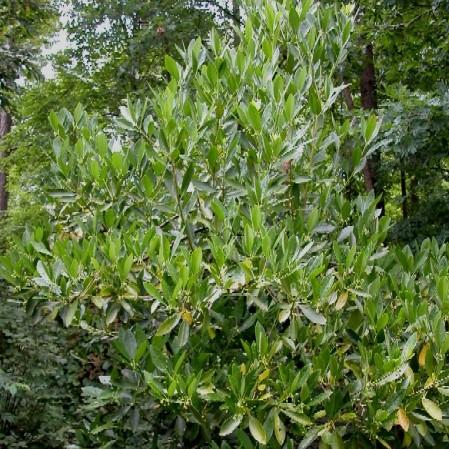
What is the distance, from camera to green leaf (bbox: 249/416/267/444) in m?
1.45

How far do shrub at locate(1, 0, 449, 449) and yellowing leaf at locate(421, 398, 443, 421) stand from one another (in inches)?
0.4

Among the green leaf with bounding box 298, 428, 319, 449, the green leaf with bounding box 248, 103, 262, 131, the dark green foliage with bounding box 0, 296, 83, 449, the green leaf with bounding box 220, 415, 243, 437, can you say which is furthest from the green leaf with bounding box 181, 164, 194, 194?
the dark green foliage with bounding box 0, 296, 83, 449

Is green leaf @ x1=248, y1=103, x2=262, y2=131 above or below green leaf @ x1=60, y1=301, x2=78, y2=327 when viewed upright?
above

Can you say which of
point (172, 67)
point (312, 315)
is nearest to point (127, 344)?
point (312, 315)

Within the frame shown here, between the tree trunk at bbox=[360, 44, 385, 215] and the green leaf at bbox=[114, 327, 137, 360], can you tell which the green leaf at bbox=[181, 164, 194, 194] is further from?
the tree trunk at bbox=[360, 44, 385, 215]

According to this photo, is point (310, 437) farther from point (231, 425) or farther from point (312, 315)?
point (312, 315)

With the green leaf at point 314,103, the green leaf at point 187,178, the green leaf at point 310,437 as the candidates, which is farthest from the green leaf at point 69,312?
the green leaf at point 314,103

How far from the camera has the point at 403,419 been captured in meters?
1.47

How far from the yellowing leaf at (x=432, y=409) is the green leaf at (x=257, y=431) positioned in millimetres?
463

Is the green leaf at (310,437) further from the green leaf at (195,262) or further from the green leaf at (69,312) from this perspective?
the green leaf at (69,312)

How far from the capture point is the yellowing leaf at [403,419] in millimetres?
1467

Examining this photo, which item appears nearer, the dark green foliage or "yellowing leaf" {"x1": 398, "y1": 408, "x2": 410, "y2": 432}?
"yellowing leaf" {"x1": 398, "y1": 408, "x2": 410, "y2": 432}

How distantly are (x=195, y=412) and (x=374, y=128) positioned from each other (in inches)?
49.3

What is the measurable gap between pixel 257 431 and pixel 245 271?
0.45 metres
